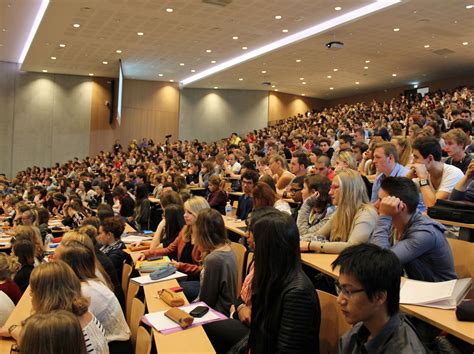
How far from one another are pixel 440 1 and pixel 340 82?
11.3 metres

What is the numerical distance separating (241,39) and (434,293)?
13.5 meters

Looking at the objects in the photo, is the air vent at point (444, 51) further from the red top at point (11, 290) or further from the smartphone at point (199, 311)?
the red top at point (11, 290)

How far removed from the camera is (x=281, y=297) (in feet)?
6.91

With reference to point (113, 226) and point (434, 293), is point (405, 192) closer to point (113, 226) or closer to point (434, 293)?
point (434, 293)

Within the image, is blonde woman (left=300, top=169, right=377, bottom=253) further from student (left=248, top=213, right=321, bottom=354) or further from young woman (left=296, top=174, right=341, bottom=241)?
student (left=248, top=213, right=321, bottom=354)

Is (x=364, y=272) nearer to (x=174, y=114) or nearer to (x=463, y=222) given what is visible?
(x=463, y=222)

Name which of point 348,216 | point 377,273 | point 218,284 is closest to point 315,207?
point 348,216

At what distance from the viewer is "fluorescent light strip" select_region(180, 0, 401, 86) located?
1152cm

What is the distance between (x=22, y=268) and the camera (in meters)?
4.13

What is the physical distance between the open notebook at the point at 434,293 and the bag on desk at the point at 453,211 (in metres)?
1.22

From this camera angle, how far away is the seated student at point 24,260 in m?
4.04

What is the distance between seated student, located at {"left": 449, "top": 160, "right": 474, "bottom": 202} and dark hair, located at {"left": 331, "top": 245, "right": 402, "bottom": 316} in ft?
7.48

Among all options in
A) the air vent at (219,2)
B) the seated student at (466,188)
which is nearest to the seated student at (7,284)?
the seated student at (466,188)

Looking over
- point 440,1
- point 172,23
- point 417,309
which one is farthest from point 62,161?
point 417,309
